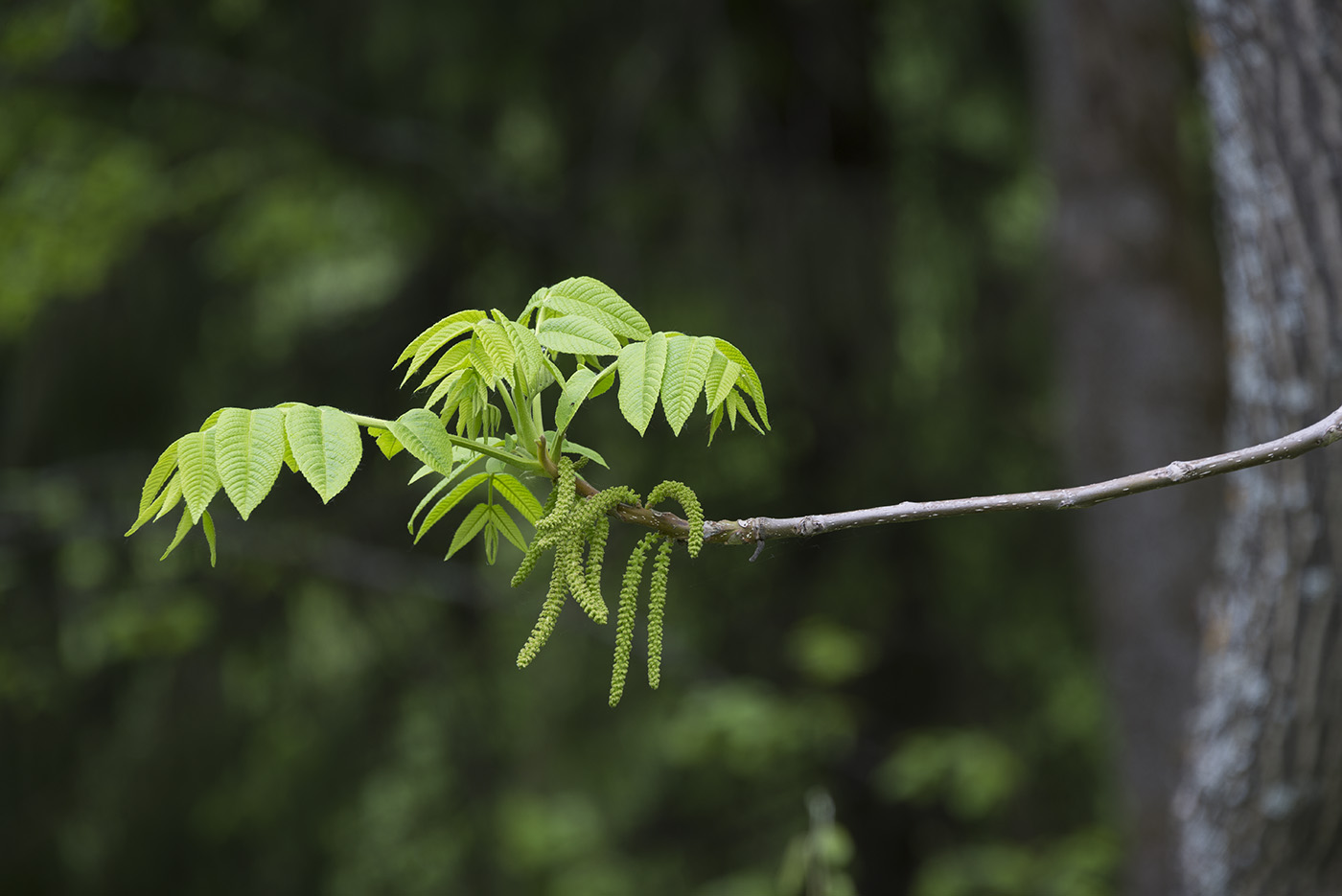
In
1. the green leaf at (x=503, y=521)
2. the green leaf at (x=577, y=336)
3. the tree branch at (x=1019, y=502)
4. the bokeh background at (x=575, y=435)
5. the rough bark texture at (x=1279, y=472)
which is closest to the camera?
the tree branch at (x=1019, y=502)

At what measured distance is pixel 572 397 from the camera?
3.62 feet

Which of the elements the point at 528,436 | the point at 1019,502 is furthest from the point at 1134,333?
the point at 528,436

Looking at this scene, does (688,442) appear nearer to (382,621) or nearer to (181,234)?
(382,621)

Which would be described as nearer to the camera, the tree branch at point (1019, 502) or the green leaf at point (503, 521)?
the tree branch at point (1019, 502)

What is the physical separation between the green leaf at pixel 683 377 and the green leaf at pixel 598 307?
3.1 inches

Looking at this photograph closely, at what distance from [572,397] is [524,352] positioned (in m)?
0.07

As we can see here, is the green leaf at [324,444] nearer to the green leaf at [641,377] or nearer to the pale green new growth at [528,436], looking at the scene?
the pale green new growth at [528,436]

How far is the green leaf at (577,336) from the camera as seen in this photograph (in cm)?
113

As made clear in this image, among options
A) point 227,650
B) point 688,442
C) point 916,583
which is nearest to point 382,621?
point 227,650

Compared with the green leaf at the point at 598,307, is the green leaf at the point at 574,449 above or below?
below

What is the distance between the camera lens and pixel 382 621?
5.28m

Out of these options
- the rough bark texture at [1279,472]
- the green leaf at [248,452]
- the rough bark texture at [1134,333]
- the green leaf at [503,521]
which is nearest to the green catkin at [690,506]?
the green leaf at [503,521]

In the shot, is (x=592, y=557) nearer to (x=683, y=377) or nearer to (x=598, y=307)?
(x=683, y=377)

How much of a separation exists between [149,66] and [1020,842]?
5.89 metres
